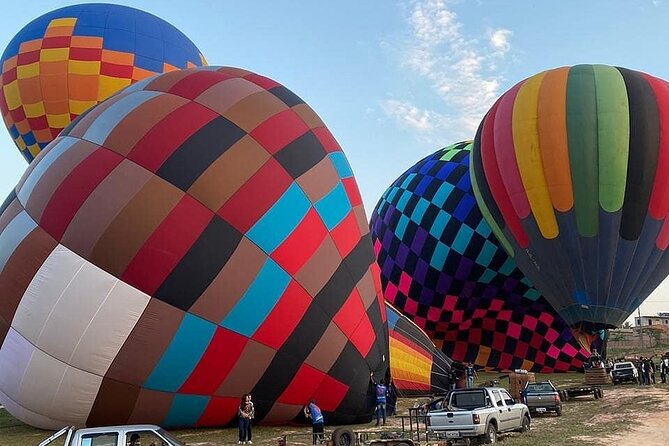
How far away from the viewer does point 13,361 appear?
967 centimetres

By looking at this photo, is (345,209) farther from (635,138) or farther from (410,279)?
(410,279)

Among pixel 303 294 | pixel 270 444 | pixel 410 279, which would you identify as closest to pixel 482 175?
pixel 410 279

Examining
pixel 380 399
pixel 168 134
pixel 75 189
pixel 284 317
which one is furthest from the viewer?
pixel 380 399

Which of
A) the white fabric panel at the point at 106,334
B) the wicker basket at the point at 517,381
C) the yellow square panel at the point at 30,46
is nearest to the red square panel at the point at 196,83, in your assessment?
the white fabric panel at the point at 106,334

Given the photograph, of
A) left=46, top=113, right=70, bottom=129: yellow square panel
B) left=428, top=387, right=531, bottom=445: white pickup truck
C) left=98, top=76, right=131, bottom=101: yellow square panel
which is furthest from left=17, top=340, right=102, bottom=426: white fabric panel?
left=46, top=113, right=70, bottom=129: yellow square panel

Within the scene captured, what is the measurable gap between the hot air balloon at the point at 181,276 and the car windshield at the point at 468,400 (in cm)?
178

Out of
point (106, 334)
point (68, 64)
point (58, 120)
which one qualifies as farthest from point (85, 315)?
point (68, 64)

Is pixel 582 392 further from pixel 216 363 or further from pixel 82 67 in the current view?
pixel 82 67

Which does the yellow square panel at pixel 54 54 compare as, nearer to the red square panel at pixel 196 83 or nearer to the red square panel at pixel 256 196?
the red square panel at pixel 196 83

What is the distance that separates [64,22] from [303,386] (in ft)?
58.1

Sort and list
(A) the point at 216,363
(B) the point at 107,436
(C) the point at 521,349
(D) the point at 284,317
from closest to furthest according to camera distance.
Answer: (B) the point at 107,436
(A) the point at 216,363
(D) the point at 284,317
(C) the point at 521,349

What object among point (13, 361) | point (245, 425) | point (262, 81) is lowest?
point (245, 425)

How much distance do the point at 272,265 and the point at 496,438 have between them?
436 centimetres

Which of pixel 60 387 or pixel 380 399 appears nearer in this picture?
pixel 60 387
